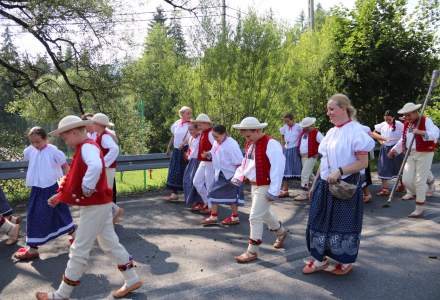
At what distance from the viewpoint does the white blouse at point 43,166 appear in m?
6.10

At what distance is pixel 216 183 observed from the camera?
768 cm

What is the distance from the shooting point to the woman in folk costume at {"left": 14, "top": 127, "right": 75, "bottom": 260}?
591cm

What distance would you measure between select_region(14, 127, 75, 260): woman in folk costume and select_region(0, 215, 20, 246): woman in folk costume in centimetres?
54

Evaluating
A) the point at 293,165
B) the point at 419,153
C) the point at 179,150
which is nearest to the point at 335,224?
the point at 419,153

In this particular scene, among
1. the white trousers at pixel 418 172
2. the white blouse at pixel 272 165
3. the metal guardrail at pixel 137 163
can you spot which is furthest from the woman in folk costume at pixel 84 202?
the white trousers at pixel 418 172

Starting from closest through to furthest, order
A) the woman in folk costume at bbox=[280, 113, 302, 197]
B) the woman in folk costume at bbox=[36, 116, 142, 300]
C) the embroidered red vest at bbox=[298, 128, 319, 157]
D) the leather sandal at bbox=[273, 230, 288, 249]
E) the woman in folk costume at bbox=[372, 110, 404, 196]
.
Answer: the woman in folk costume at bbox=[36, 116, 142, 300] → the leather sandal at bbox=[273, 230, 288, 249] → the embroidered red vest at bbox=[298, 128, 319, 157] → the woman in folk costume at bbox=[372, 110, 404, 196] → the woman in folk costume at bbox=[280, 113, 302, 197]

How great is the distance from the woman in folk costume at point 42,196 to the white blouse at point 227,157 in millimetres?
2478

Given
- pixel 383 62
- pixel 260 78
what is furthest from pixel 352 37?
pixel 260 78

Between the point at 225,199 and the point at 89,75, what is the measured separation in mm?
7320

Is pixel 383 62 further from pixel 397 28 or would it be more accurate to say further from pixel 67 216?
pixel 67 216

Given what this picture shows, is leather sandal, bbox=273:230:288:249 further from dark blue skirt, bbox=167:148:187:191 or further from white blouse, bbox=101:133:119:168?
dark blue skirt, bbox=167:148:187:191

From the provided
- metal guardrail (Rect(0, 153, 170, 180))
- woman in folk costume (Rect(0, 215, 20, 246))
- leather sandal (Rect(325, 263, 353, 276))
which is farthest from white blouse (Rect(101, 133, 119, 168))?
leather sandal (Rect(325, 263, 353, 276))

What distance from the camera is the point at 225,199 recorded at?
7.64 meters

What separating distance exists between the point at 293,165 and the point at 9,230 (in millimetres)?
6088
